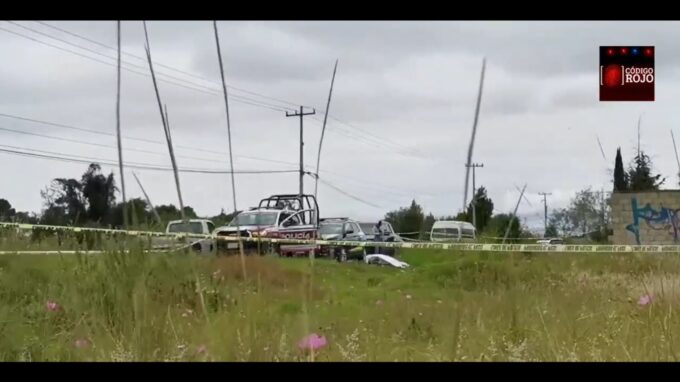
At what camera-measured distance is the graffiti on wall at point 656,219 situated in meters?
16.0

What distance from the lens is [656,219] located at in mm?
16266

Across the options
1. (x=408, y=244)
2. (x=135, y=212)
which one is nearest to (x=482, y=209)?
(x=135, y=212)

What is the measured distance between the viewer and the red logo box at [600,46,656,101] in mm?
1894

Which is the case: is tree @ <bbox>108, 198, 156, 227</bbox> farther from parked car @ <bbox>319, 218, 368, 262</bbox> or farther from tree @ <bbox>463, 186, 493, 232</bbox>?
parked car @ <bbox>319, 218, 368, 262</bbox>

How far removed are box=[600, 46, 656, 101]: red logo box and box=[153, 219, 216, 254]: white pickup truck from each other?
1.18 metres

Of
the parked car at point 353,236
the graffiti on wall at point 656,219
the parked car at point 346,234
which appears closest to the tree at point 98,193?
the parked car at point 353,236

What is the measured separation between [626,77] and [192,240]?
1439 mm

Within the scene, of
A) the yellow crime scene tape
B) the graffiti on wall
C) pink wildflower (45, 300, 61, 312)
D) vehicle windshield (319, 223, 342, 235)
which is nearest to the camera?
the yellow crime scene tape

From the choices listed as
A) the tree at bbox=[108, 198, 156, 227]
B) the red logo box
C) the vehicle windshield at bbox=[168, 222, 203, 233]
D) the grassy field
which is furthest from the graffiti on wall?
the tree at bbox=[108, 198, 156, 227]
